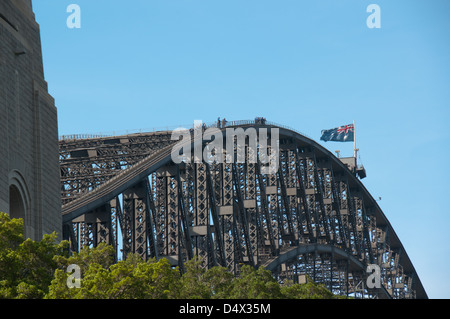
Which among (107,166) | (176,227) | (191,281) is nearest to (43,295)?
(191,281)

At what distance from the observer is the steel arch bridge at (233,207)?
71.7 metres

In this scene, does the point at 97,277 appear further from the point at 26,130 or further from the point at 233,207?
the point at 233,207

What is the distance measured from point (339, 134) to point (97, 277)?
8936 centimetres

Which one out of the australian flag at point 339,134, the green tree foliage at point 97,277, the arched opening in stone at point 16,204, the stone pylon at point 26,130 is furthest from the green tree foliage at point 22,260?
the australian flag at point 339,134

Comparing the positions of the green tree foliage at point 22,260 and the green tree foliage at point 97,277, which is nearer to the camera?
the green tree foliage at point 97,277

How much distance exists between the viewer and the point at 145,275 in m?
42.5

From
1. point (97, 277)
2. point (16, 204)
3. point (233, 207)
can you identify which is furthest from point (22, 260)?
point (233, 207)

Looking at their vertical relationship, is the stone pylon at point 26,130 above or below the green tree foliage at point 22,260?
above

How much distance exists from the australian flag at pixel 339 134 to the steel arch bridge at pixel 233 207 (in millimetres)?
4984

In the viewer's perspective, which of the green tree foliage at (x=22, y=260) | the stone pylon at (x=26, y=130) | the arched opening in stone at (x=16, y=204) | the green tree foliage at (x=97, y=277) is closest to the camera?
the green tree foliage at (x=97, y=277)

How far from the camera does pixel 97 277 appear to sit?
40.7 m

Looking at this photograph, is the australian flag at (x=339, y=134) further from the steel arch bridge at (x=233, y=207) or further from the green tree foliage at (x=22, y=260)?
the green tree foliage at (x=22, y=260)

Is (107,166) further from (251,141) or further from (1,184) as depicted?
(1,184)

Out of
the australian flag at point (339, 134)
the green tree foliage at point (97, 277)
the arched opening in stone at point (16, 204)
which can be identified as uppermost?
the australian flag at point (339, 134)
